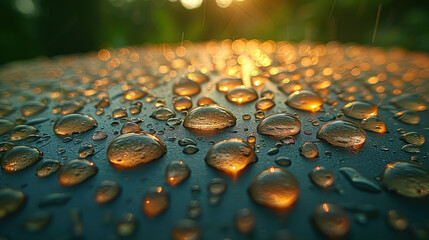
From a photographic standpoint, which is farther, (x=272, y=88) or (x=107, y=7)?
(x=107, y=7)

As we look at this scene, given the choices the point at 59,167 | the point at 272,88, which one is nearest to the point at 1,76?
the point at 59,167

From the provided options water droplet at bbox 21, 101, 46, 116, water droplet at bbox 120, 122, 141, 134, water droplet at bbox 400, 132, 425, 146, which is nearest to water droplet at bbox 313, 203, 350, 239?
water droplet at bbox 400, 132, 425, 146

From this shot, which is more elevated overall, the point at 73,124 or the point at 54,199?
the point at 73,124

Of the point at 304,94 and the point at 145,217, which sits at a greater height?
the point at 304,94

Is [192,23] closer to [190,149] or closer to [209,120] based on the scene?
[209,120]

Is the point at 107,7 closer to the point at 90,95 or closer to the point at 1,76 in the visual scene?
the point at 1,76

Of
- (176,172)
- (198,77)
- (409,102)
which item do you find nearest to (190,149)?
(176,172)

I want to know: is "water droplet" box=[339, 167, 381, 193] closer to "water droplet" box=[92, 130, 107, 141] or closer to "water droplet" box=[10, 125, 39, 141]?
"water droplet" box=[92, 130, 107, 141]
